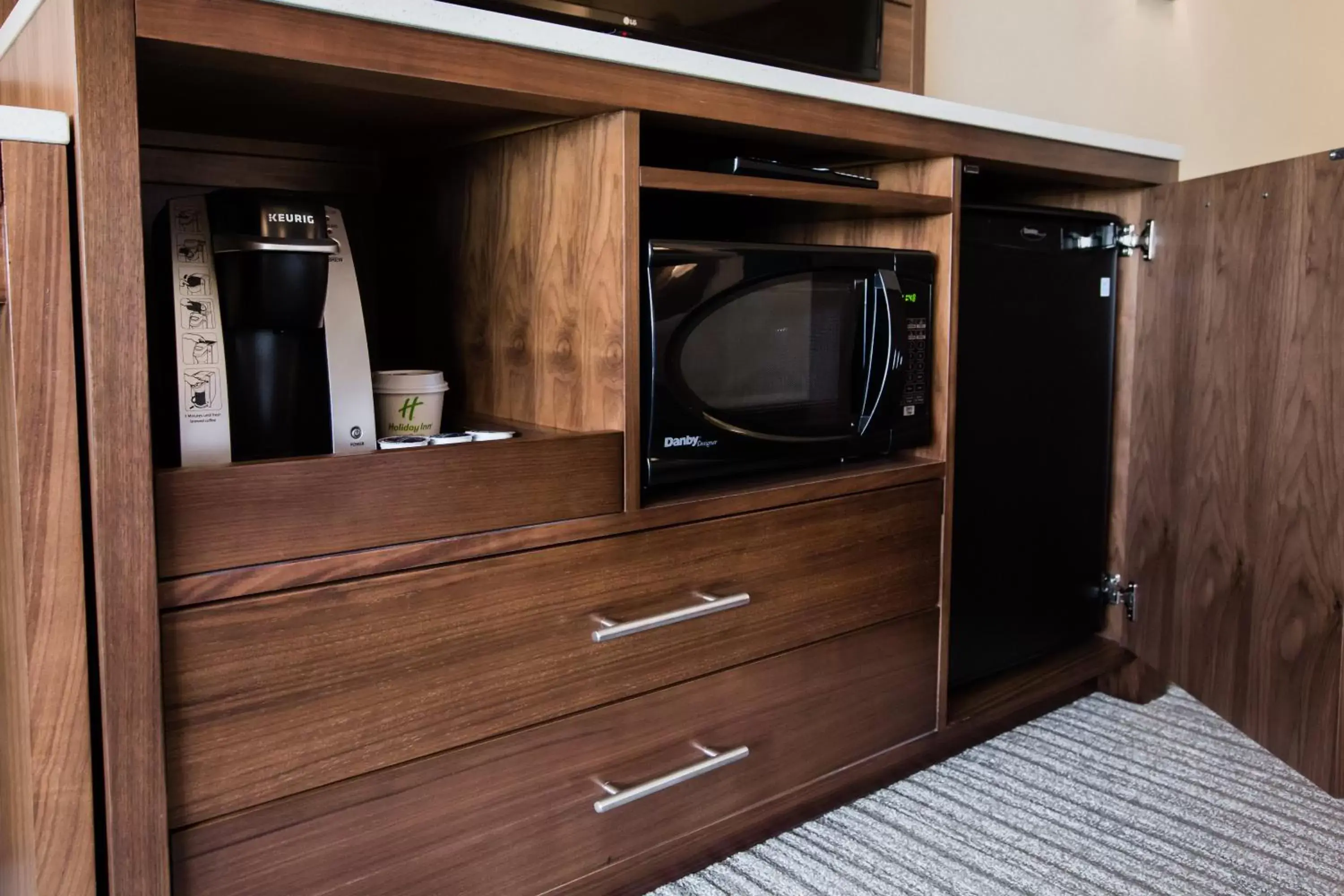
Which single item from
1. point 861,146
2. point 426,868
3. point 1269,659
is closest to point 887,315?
point 861,146

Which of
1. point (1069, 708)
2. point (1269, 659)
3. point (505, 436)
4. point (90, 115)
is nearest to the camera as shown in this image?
point (90, 115)

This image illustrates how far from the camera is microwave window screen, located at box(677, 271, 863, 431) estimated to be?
1.27 m

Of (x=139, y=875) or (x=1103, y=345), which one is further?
(x=1103, y=345)

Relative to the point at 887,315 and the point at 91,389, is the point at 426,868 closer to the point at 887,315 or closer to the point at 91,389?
the point at 91,389

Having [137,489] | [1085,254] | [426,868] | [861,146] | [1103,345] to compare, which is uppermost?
[861,146]

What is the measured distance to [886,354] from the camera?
1.47 meters

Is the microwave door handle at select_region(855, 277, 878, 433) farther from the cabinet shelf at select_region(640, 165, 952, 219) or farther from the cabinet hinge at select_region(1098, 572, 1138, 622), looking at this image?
the cabinet hinge at select_region(1098, 572, 1138, 622)

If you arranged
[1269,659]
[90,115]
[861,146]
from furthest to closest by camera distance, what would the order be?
[1269,659] < [861,146] < [90,115]

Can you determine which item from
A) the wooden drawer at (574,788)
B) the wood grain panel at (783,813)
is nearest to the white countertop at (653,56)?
the wooden drawer at (574,788)

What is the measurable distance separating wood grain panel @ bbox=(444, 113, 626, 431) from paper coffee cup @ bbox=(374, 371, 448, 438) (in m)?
0.13

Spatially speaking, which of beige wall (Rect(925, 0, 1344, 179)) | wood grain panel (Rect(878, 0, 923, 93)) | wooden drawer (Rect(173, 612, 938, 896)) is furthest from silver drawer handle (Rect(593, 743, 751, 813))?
beige wall (Rect(925, 0, 1344, 179))

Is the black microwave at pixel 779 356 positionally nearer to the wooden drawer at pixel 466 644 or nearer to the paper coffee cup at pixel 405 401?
the wooden drawer at pixel 466 644

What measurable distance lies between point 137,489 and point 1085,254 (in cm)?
153

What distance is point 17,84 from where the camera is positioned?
1.07 m
